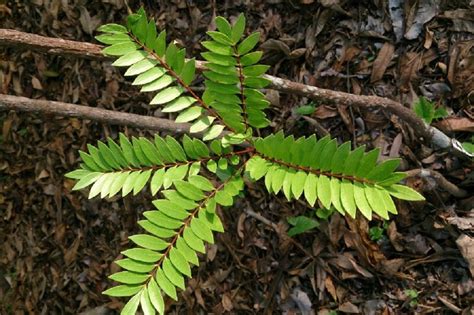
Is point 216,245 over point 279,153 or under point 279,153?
under

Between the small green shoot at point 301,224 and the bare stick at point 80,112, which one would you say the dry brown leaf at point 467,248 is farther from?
the bare stick at point 80,112

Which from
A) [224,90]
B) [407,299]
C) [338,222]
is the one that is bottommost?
[407,299]

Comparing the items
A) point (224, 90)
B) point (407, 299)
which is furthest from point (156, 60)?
point (407, 299)

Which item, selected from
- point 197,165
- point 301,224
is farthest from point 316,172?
point 301,224

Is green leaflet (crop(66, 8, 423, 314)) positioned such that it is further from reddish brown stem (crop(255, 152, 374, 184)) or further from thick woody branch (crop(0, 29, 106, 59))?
thick woody branch (crop(0, 29, 106, 59))

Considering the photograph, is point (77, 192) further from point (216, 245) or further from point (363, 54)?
point (363, 54)

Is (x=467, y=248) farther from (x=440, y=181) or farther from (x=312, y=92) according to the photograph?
(x=312, y=92)

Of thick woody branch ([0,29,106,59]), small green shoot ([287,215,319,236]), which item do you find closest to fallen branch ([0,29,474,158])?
thick woody branch ([0,29,106,59])
